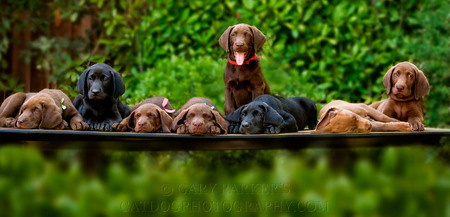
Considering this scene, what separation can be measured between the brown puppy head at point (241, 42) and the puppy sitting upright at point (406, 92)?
2.68ft

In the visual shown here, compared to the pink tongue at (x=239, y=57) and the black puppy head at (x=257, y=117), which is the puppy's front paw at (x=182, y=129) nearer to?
the black puppy head at (x=257, y=117)

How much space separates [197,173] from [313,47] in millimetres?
3369

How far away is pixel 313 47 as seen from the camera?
18.9ft

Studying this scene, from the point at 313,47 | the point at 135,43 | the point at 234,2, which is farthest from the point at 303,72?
the point at 135,43

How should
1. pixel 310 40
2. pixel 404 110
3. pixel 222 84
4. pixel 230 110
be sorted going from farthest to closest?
pixel 310 40
pixel 222 84
pixel 230 110
pixel 404 110

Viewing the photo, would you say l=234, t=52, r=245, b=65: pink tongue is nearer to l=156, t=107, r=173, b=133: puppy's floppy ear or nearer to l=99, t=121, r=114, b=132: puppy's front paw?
l=156, t=107, r=173, b=133: puppy's floppy ear

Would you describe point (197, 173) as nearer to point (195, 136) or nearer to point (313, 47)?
point (195, 136)

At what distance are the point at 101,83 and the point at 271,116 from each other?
3.17 ft

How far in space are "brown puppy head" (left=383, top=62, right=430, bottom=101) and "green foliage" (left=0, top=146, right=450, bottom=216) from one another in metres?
0.34

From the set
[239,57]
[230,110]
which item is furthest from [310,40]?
[239,57]

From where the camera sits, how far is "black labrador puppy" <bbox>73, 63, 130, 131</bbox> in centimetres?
281

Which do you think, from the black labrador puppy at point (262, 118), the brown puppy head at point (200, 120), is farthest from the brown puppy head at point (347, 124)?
the brown puppy head at point (200, 120)

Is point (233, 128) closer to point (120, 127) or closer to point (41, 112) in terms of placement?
point (120, 127)

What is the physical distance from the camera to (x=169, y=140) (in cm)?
256
